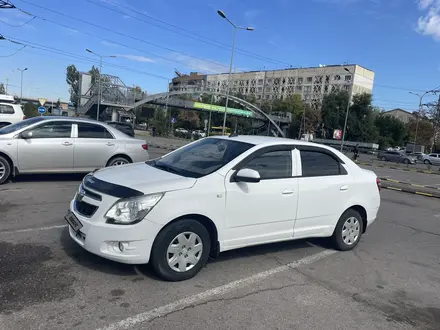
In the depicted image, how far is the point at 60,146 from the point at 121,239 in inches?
233

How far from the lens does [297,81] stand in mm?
122562

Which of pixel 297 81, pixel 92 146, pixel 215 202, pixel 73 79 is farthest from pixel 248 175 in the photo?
pixel 297 81

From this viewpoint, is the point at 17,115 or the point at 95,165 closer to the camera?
the point at 95,165

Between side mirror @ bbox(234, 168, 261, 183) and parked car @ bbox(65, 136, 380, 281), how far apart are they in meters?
0.01

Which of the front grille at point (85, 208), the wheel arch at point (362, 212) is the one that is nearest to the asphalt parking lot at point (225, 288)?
the wheel arch at point (362, 212)

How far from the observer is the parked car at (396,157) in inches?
1816

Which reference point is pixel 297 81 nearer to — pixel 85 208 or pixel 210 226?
pixel 210 226

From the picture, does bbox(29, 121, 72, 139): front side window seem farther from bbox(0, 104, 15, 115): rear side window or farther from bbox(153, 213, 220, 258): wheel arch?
bbox(0, 104, 15, 115): rear side window

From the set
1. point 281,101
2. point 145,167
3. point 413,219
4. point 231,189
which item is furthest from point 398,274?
point 281,101

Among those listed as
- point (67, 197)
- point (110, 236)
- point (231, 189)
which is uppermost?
point (231, 189)

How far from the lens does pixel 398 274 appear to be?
5.07m

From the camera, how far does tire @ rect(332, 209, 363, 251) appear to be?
5.69m

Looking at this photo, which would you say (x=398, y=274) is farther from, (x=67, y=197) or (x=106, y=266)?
(x=67, y=197)

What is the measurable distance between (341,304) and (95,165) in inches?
286
